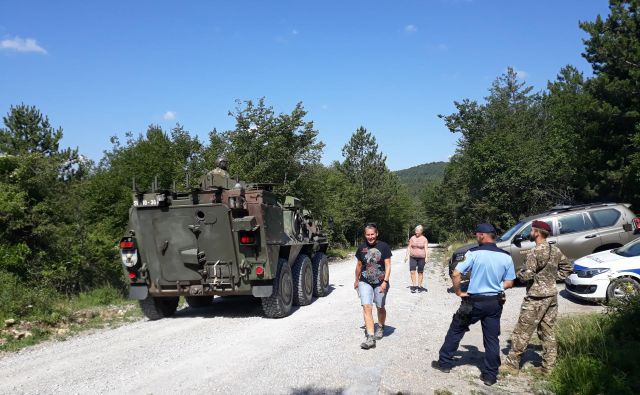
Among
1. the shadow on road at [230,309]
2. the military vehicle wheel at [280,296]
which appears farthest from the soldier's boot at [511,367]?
the shadow on road at [230,309]

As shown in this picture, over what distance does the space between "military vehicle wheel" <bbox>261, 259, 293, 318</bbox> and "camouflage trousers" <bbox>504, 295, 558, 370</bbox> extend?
471 cm

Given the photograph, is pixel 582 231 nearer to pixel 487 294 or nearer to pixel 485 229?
pixel 485 229

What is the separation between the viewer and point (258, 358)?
21.5ft

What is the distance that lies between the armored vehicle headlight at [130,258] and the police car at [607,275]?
8.27m

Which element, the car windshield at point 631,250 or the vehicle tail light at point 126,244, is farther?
the car windshield at point 631,250

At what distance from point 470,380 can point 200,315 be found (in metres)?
6.19

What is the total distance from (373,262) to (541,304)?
2274mm

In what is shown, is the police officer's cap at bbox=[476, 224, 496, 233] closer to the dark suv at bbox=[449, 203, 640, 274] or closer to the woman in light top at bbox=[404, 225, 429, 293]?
the dark suv at bbox=[449, 203, 640, 274]

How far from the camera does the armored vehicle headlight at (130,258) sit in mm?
9227

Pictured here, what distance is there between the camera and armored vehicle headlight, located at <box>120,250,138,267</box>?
9.23 metres

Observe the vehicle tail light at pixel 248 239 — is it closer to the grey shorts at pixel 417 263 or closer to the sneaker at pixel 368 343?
the sneaker at pixel 368 343

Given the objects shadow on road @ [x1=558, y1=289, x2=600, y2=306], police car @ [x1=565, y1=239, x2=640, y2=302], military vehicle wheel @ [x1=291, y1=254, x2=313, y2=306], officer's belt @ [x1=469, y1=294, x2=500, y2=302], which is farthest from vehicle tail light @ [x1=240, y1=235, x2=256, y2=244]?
shadow on road @ [x1=558, y1=289, x2=600, y2=306]

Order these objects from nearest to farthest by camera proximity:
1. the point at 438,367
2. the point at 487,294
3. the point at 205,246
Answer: the point at 487,294 → the point at 438,367 → the point at 205,246

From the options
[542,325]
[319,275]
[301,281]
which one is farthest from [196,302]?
[542,325]
